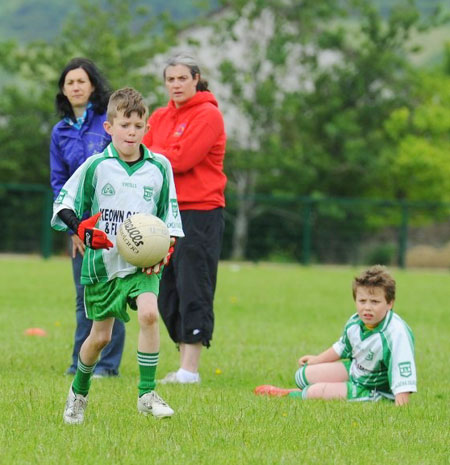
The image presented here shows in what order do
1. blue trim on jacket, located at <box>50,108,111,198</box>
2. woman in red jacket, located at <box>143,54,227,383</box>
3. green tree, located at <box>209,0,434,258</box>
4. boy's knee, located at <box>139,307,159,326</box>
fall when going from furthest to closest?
green tree, located at <box>209,0,434,258</box>
woman in red jacket, located at <box>143,54,227,383</box>
blue trim on jacket, located at <box>50,108,111,198</box>
boy's knee, located at <box>139,307,159,326</box>

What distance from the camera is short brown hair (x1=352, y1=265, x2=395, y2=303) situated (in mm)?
6672

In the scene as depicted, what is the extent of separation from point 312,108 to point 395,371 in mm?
26670

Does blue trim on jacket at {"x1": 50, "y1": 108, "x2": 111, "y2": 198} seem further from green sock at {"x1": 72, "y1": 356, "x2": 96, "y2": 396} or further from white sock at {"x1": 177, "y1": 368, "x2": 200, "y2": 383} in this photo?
green sock at {"x1": 72, "y1": 356, "x2": 96, "y2": 396}

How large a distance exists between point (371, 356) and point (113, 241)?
2.17 m

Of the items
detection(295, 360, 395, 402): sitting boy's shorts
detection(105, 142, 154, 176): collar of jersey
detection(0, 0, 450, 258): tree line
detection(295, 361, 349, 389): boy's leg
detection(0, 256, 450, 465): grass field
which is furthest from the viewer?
detection(0, 0, 450, 258): tree line

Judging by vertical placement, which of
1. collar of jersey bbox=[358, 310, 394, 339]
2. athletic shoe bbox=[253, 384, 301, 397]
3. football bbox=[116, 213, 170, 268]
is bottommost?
athletic shoe bbox=[253, 384, 301, 397]

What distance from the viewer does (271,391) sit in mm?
7012

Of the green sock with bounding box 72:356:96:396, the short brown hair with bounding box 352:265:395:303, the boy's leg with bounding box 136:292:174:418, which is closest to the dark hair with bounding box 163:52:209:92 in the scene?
the short brown hair with bounding box 352:265:395:303

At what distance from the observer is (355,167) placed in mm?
31562

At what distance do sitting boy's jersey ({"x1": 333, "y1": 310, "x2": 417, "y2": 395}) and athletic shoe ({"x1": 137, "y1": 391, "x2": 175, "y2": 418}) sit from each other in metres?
1.76

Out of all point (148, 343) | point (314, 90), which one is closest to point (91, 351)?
point (148, 343)

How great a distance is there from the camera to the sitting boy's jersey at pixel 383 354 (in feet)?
21.6

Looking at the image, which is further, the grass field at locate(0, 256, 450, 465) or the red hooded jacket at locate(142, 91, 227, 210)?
the red hooded jacket at locate(142, 91, 227, 210)

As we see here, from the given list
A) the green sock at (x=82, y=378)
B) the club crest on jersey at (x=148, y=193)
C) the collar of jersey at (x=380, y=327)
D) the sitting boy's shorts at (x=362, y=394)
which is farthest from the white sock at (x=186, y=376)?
the club crest on jersey at (x=148, y=193)
